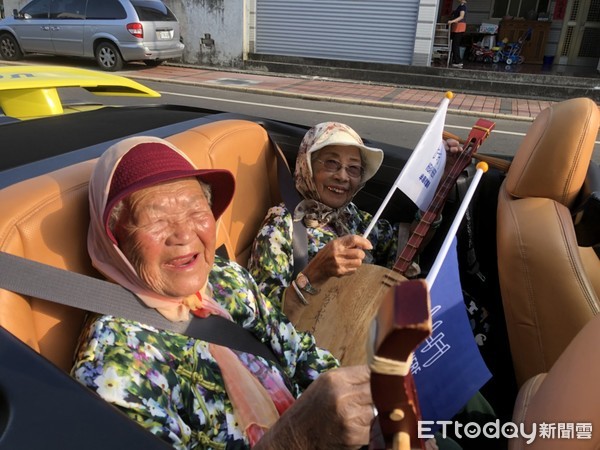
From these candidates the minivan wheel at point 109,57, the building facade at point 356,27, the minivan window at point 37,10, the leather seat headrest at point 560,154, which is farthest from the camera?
the building facade at point 356,27

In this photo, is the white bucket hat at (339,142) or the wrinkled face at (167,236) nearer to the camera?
the wrinkled face at (167,236)

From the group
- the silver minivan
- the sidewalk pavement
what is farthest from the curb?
the silver minivan

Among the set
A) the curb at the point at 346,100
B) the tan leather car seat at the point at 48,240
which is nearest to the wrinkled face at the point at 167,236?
the tan leather car seat at the point at 48,240

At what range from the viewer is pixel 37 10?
1220 centimetres

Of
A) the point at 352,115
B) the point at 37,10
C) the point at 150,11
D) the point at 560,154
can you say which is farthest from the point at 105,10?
the point at 560,154

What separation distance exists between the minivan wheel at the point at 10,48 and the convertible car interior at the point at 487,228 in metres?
13.0

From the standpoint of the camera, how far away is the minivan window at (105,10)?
11.5m

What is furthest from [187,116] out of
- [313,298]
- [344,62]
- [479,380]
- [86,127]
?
[344,62]

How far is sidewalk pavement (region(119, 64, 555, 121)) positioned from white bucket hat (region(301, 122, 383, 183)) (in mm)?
7272

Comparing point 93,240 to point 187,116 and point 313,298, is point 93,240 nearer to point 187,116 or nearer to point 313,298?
point 313,298

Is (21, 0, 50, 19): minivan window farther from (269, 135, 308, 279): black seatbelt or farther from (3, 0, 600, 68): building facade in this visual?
(269, 135, 308, 279): black seatbelt

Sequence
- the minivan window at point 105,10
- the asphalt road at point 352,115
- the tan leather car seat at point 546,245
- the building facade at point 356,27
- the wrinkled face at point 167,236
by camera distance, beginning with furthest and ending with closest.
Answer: the building facade at point 356,27, the minivan window at point 105,10, the asphalt road at point 352,115, the tan leather car seat at point 546,245, the wrinkled face at point 167,236

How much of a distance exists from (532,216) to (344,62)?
12013 mm

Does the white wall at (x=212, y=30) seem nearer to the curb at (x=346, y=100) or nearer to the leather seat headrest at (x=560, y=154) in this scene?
the curb at (x=346, y=100)
